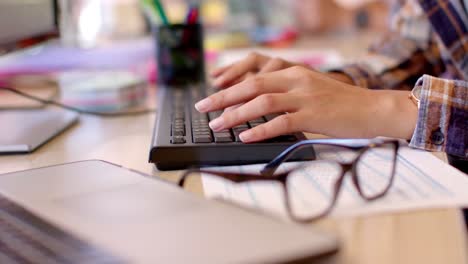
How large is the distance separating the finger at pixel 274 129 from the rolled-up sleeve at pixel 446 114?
14cm

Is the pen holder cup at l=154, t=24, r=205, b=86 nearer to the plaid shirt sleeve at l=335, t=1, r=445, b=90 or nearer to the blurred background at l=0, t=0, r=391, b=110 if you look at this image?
the blurred background at l=0, t=0, r=391, b=110

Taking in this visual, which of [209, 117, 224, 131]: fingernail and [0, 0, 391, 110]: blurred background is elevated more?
[209, 117, 224, 131]: fingernail

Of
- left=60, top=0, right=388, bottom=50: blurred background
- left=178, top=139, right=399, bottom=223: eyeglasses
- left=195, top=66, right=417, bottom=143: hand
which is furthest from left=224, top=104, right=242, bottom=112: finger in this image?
left=60, top=0, right=388, bottom=50: blurred background

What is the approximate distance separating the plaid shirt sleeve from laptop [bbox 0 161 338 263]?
24.9 inches

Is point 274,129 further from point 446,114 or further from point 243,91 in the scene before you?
point 446,114

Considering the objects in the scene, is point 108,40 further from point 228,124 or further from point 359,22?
point 228,124

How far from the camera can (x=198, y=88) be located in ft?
3.30

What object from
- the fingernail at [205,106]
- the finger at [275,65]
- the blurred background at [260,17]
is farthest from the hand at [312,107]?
the blurred background at [260,17]

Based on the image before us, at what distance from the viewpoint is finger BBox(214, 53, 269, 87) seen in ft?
3.08

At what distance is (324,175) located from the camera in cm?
55

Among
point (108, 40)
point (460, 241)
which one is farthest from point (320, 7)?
point (460, 241)

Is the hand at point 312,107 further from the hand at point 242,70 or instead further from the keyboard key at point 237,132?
the hand at point 242,70

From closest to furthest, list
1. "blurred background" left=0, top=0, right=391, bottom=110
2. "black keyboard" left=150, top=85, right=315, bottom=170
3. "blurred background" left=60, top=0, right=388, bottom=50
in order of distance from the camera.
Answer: "black keyboard" left=150, top=85, right=315, bottom=170 < "blurred background" left=0, top=0, right=391, bottom=110 < "blurred background" left=60, top=0, right=388, bottom=50

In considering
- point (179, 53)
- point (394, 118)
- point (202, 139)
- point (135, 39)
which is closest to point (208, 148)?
point (202, 139)
